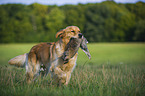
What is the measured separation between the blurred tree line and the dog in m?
33.9

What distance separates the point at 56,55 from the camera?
456 centimetres

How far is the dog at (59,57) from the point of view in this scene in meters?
4.29

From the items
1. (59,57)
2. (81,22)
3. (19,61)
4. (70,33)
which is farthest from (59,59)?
(81,22)

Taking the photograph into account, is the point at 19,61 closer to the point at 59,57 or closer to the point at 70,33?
the point at 59,57

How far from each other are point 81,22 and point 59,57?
1607 inches

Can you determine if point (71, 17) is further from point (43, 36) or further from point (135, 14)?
point (135, 14)

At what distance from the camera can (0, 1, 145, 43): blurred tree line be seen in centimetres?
4172

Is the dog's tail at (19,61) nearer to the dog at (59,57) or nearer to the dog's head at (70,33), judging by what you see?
the dog at (59,57)

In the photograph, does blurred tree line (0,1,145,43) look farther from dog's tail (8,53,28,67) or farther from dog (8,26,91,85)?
dog (8,26,91,85)

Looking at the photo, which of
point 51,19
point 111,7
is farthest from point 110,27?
point 51,19

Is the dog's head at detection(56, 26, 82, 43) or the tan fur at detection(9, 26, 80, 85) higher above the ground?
the dog's head at detection(56, 26, 82, 43)

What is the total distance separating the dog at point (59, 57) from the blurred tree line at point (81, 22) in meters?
33.9

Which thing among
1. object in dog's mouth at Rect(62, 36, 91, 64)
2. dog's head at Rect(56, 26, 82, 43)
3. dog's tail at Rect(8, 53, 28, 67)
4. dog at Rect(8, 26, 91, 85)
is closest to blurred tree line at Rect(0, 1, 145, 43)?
dog's tail at Rect(8, 53, 28, 67)

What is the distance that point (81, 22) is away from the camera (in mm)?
44625
